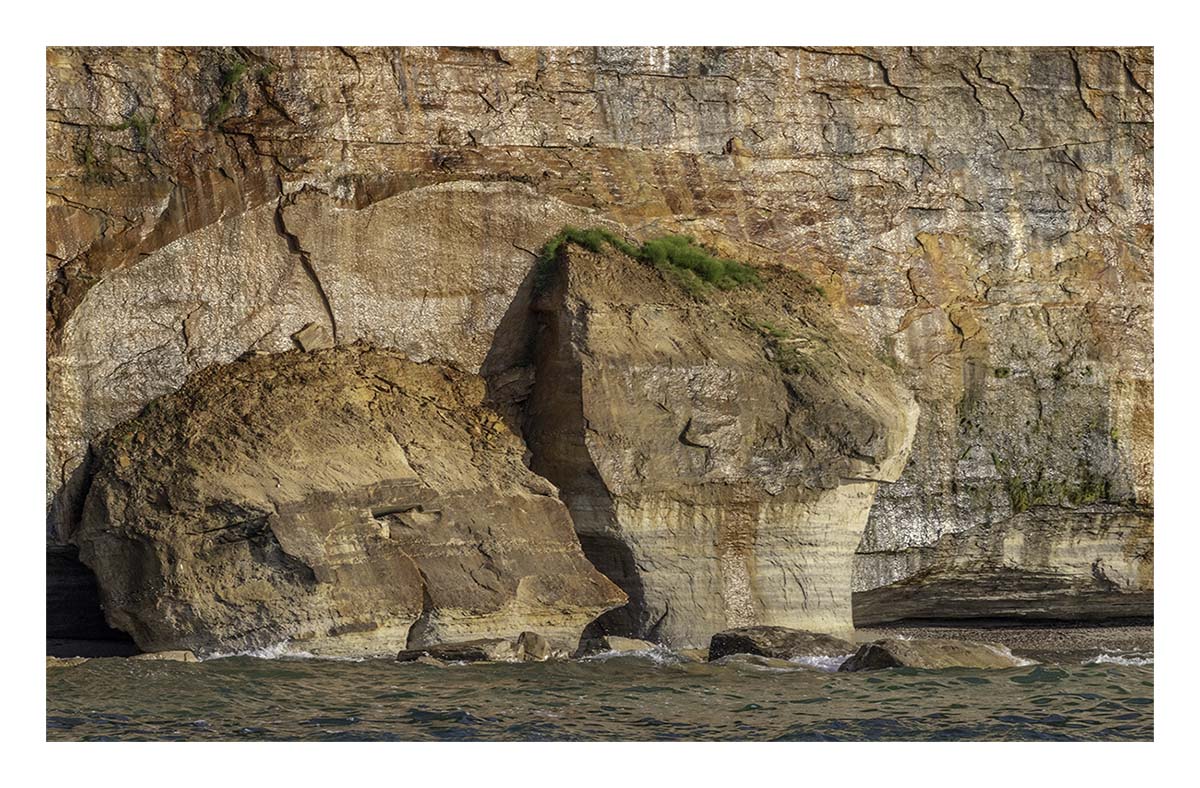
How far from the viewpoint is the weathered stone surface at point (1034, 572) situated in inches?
778

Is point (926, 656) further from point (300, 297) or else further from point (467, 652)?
point (300, 297)

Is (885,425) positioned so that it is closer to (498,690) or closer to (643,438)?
(643,438)

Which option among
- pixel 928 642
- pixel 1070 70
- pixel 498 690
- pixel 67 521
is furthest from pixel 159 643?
pixel 1070 70

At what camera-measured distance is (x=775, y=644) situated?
701 inches

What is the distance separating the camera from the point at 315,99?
18281 mm

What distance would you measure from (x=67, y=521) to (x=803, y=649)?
20.3ft

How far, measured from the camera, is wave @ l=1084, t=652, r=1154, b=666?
18828mm

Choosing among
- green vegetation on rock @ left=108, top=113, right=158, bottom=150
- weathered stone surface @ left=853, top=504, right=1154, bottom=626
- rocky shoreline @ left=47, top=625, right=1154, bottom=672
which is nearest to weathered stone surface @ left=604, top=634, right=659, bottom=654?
rocky shoreline @ left=47, top=625, right=1154, bottom=672

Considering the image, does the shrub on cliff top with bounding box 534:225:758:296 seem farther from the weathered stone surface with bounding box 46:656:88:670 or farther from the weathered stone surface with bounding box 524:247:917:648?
the weathered stone surface with bounding box 46:656:88:670

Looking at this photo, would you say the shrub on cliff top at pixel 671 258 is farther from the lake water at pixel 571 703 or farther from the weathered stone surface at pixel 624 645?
the lake water at pixel 571 703

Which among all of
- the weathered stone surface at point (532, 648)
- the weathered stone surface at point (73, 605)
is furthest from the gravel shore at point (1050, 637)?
Answer: the weathered stone surface at point (73, 605)

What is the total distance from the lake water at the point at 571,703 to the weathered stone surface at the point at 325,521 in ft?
1.60

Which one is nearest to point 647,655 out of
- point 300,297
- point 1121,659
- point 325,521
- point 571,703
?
point 571,703

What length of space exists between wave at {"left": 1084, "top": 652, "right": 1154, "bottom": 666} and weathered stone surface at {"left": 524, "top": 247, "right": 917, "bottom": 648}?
2.27 m
